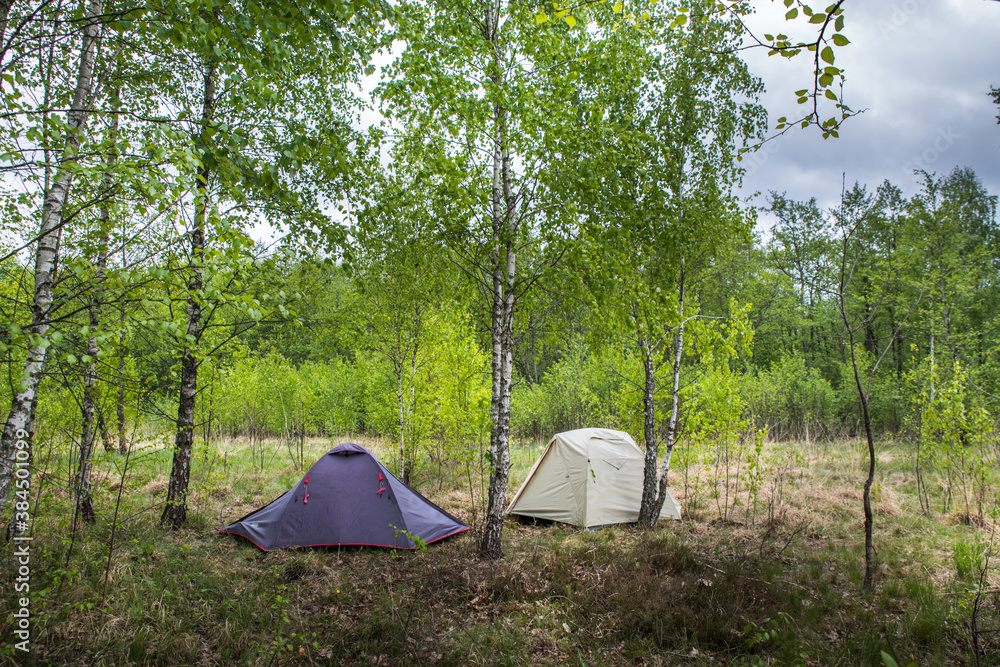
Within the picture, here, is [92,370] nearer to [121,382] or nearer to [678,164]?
[121,382]

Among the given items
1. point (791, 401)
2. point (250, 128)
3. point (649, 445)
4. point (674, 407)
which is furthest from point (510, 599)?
point (791, 401)

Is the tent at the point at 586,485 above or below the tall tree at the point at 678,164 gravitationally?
below

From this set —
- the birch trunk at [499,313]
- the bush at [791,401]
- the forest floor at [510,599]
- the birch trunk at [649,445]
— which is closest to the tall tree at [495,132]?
the birch trunk at [499,313]

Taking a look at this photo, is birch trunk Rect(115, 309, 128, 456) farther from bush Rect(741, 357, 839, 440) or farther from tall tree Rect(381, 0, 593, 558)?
bush Rect(741, 357, 839, 440)

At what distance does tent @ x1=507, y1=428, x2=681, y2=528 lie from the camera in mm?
8250

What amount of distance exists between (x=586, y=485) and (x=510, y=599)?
3602mm

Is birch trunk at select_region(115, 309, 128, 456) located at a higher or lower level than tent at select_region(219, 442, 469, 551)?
higher

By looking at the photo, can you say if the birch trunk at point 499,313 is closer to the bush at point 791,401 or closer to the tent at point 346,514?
the tent at point 346,514

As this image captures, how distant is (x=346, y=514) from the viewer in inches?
266

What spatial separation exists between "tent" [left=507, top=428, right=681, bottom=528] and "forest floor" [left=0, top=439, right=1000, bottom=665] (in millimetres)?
1057

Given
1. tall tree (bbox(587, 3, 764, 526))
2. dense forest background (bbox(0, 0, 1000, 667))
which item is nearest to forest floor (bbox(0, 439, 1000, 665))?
dense forest background (bbox(0, 0, 1000, 667))

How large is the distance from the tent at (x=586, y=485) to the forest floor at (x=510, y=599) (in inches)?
41.6

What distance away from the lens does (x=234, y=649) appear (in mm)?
3795

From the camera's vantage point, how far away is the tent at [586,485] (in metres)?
8.25
